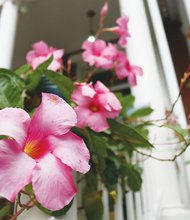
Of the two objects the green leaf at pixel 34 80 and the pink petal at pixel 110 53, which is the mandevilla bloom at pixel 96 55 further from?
the green leaf at pixel 34 80

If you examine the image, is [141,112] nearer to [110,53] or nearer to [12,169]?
[110,53]

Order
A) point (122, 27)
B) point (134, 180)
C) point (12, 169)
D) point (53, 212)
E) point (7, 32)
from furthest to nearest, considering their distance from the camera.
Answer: point (7, 32)
point (122, 27)
point (134, 180)
point (53, 212)
point (12, 169)

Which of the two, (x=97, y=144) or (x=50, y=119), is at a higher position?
(x=50, y=119)

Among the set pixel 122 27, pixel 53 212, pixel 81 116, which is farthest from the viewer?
pixel 122 27

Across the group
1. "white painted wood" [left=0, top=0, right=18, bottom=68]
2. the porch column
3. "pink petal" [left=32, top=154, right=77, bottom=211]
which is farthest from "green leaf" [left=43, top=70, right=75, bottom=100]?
"white painted wood" [left=0, top=0, right=18, bottom=68]

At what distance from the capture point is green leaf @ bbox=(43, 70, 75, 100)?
19.7 inches

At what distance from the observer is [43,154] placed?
27 centimetres

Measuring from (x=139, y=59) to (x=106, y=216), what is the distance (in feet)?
2.71

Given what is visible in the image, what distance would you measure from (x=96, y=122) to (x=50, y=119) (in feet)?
0.71

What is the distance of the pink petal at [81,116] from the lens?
478 mm

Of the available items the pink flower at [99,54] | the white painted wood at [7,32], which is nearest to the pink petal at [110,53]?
the pink flower at [99,54]

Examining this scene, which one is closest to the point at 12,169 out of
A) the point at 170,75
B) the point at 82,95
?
the point at 82,95

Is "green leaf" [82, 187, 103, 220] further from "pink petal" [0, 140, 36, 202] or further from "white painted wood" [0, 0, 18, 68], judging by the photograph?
"white painted wood" [0, 0, 18, 68]

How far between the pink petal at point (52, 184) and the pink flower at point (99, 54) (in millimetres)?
478
